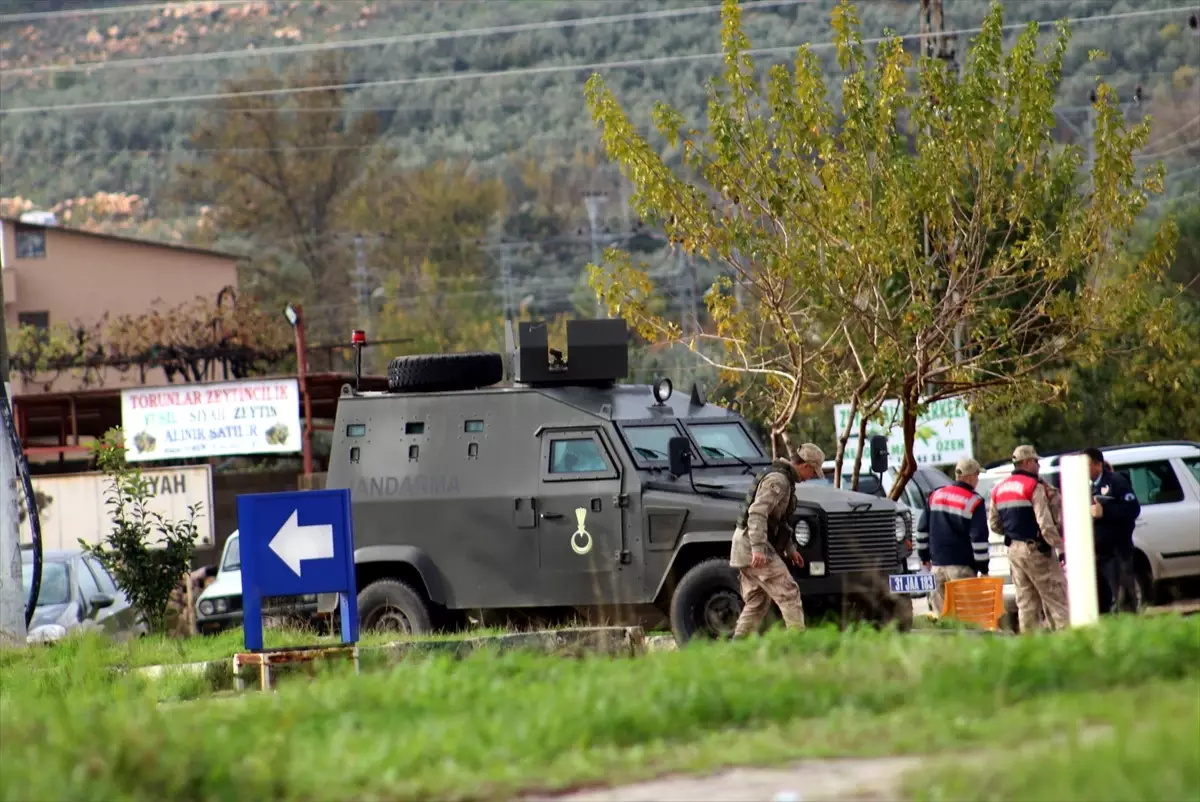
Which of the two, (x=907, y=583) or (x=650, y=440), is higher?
(x=650, y=440)

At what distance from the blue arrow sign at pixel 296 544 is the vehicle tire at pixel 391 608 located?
363 cm

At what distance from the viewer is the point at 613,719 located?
7629 mm

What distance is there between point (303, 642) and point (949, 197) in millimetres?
7679

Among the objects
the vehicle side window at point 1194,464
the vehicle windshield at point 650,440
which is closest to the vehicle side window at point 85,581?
the vehicle windshield at point 650,440

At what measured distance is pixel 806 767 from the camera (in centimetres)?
674

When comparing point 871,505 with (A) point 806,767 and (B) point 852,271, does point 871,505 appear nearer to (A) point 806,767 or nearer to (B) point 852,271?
(B) point 852,271

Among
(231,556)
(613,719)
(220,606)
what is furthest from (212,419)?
(613,719)

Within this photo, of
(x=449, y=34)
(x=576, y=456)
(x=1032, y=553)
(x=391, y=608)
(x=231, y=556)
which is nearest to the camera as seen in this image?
(x=1032, y=553)

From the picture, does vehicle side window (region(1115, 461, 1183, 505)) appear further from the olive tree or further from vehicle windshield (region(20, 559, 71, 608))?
vehicle windshield (region(20, 559, 71, 608))

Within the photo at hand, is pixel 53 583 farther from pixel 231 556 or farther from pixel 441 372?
pixel 441 372

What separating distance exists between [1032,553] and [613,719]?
828 centimetres

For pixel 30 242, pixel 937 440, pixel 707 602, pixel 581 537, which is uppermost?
pixel 30 242

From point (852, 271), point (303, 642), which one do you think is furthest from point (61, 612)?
point (852, 271)

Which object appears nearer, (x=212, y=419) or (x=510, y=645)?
(x=510, y=645)
